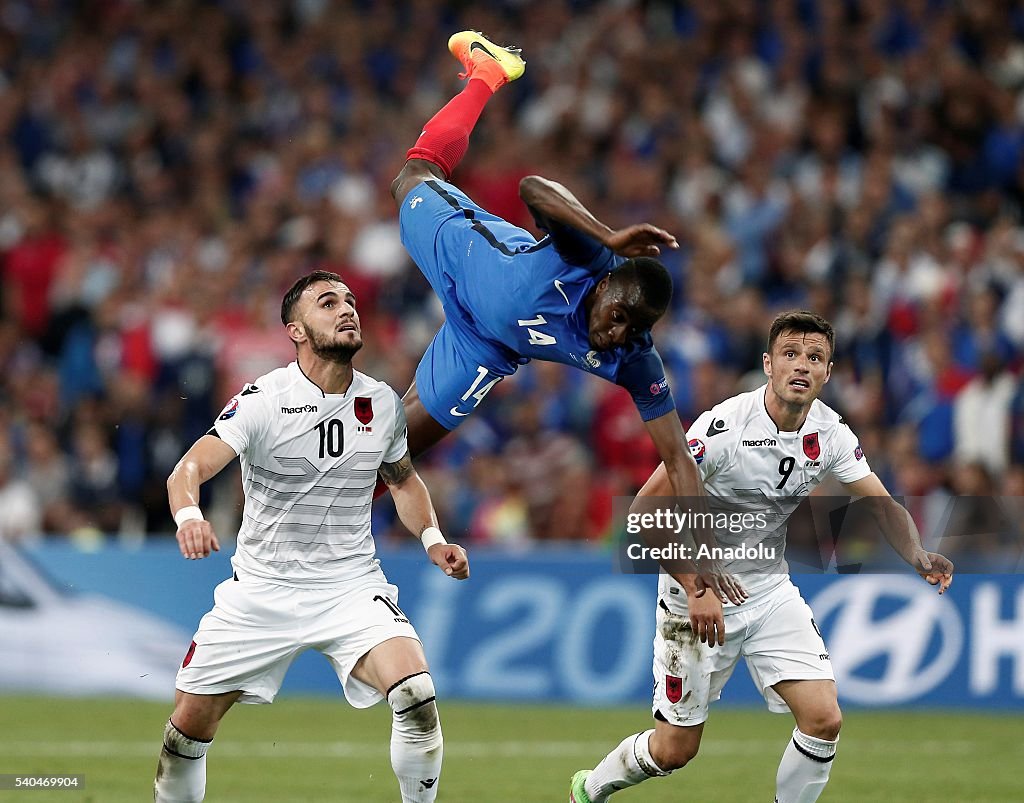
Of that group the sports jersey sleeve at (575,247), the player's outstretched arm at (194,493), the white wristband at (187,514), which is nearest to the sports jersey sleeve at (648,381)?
the sports jersey sleeve at (575,247)

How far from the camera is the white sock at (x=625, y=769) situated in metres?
9.31

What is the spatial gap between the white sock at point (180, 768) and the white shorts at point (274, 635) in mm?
270

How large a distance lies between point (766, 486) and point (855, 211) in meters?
9.31

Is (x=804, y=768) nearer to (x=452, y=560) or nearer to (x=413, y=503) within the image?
(x=452, y=560)

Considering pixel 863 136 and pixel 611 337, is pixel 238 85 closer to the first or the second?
pixel 863 136

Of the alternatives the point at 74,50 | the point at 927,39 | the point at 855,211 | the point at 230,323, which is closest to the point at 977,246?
the point at 855,211

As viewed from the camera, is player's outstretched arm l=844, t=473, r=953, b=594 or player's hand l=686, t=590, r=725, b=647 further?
player's outstretched arm l=844, t=473, r=953, b=594

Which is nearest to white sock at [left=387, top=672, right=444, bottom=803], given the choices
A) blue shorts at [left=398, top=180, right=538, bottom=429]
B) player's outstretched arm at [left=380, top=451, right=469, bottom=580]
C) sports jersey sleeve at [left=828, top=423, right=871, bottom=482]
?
player's outstretched arm at [left=380, top=451, right=469, bottom=580]

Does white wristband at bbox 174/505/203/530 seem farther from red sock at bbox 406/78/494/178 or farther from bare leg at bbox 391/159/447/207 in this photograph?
red sock at bbox 406/78/494/178

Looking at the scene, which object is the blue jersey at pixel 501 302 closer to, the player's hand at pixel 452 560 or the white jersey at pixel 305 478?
the white jersey at pixel 305 478

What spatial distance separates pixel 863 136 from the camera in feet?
62.8

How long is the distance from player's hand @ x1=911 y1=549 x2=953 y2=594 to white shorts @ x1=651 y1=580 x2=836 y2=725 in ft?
2.16

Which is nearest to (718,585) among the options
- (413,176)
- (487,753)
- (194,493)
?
(194,493)

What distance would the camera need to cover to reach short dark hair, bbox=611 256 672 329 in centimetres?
855
